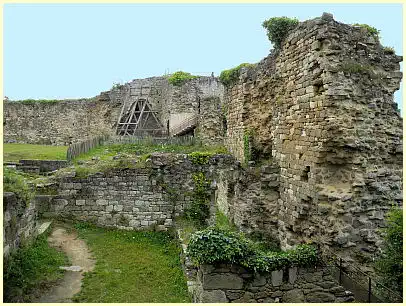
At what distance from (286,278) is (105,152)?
1864 cm

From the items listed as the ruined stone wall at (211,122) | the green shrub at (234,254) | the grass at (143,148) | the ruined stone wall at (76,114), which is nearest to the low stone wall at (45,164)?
the grass at (143,148)

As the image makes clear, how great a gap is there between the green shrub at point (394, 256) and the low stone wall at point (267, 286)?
3.18 ft

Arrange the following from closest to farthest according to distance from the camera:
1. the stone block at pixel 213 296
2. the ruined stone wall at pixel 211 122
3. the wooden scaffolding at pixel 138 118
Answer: the stone block at pixel 213 296 → the ruined stone wall at pixel 211 122 → the wooden scaffolding at pixel 138 118

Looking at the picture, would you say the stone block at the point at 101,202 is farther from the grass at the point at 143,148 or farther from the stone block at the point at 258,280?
the grass at the point at 143,148

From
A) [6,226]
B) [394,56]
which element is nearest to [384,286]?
[394,56]

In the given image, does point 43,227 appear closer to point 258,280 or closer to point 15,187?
point 15,187

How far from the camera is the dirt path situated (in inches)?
337

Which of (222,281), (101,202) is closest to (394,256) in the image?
(222,281)

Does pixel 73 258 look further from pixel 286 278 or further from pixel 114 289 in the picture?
pixel 286 278

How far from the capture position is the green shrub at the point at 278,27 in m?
11.2

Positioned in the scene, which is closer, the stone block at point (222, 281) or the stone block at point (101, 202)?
the stone block at point (222, 281)

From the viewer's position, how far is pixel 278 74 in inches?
461

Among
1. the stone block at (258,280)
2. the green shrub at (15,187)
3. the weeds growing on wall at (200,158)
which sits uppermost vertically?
the weeds growing on wall at (200,158)

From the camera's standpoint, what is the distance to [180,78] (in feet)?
110
